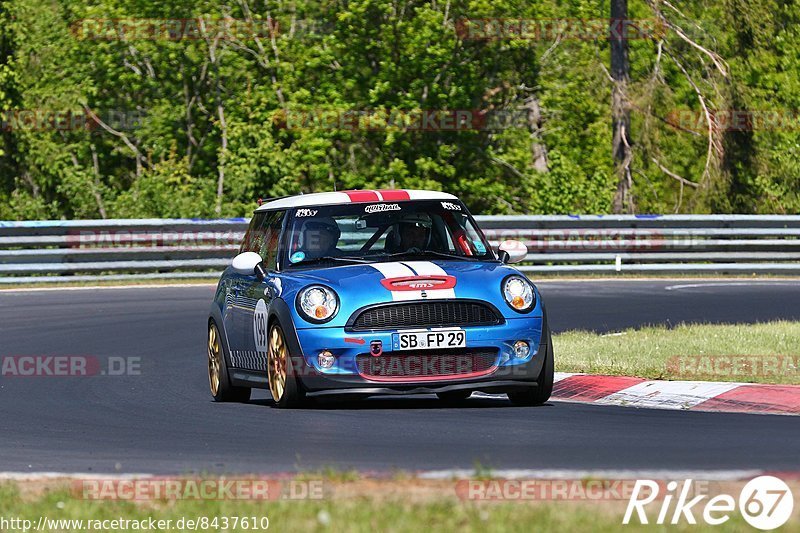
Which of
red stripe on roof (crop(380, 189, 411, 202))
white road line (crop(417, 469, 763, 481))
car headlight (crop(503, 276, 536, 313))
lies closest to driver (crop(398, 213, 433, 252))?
red stripe on roof (crop(380, 189, 411, 202))

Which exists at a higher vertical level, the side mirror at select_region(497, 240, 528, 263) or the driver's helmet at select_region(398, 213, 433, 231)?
the driver's helmet at select_region(398, 213, 433, 231)

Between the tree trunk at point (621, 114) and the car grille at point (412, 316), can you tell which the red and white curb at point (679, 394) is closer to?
the car grille at point (412, 316)

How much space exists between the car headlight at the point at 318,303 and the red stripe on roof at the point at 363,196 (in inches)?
51.6

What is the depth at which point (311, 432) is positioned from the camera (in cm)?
1003

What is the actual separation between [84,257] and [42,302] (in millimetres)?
4040

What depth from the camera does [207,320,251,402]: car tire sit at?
41.4 ft

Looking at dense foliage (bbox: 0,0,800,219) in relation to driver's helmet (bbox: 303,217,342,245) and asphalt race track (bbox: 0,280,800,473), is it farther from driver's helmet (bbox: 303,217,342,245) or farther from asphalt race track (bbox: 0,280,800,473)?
driver's helmet (bbox: 303,217,342,245)

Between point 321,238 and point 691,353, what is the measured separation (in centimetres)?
Answer: 369

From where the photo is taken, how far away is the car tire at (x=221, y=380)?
1262 centimetres

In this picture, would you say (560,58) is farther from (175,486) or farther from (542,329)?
(175,486)

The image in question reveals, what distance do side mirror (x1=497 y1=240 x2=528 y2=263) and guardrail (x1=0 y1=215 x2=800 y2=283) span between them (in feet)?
48.7

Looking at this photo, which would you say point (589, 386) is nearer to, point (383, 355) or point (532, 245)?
point (383, 355)

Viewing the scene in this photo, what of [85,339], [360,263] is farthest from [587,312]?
[360,263]

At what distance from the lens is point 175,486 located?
7.48 metres
